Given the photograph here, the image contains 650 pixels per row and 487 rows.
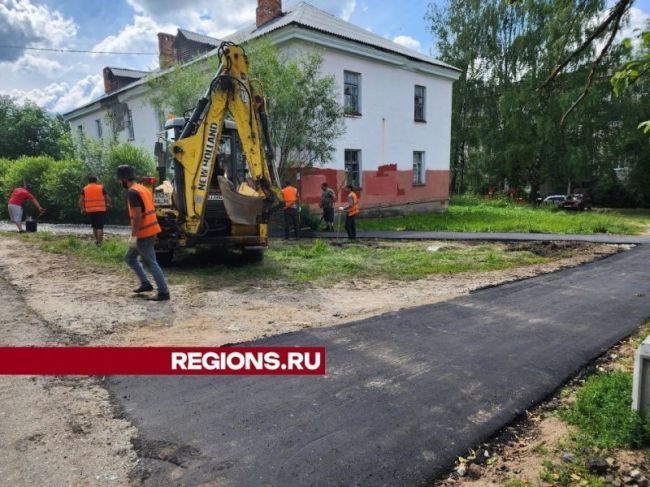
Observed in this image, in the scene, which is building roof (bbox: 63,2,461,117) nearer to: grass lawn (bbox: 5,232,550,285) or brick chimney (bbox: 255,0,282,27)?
brick chimney (bbox: 255,0,282,27)

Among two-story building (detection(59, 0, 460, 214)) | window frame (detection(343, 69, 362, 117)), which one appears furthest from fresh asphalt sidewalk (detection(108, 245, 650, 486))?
window frame (detection(343, 69, 362, 117))

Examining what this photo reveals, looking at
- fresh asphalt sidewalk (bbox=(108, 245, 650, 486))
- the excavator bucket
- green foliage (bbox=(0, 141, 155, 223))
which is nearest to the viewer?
fresh asphalt sidewalk (bbox=(108, 245, 650, 486))

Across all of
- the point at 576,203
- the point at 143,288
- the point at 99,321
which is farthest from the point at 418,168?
the point at 99,321

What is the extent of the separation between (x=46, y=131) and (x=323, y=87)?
41.4 metres

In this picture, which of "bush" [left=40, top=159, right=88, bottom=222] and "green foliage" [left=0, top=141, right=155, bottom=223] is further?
"bush" [left=40, top=159, right=88, bottom=222]

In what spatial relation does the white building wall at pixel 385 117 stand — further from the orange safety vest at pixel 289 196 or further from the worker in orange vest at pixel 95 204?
the worker in orange vest at pixel 95 204

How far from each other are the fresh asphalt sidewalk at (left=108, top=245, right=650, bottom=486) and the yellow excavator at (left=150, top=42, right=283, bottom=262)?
3.36m

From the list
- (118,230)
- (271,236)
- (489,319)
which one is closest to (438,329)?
(489,319)

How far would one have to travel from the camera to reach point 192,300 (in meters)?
7.00

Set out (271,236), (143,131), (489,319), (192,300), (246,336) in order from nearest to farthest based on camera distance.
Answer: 1. (246,336)
2. (489,319)
3. (192,300)
4. (271,236)
5. (143,131)

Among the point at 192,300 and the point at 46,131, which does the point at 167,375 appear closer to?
the point at 192,300

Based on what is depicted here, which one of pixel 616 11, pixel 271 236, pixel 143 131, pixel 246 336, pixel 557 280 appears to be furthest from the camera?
pixel 143 131

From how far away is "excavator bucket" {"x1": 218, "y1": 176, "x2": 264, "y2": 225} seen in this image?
828cm

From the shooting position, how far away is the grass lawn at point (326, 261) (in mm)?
8984
